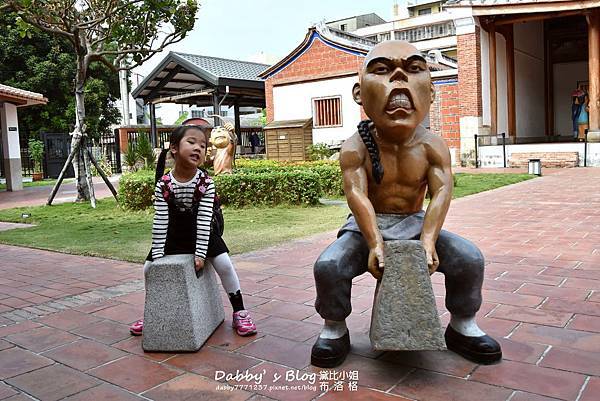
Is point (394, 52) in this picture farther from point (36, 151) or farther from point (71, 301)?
point (36, 151)

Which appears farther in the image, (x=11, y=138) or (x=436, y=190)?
(x=11, y=138)

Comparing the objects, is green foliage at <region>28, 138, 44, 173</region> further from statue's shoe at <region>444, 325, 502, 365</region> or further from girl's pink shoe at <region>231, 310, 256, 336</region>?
statue's shoe at <region>444, 325, 502, 365</region>

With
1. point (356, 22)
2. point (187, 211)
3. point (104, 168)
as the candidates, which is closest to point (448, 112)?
point (104, 168)

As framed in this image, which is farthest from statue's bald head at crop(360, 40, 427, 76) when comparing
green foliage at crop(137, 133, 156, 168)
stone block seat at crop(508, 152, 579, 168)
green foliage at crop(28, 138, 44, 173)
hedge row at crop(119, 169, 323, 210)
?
green foliage at crop(28, 138, 44, 173)

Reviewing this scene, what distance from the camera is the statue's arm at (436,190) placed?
2.67 metres

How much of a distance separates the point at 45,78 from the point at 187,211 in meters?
25.6

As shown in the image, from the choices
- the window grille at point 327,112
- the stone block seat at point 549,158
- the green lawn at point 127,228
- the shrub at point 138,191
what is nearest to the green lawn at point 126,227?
the green lawn at point 127,228

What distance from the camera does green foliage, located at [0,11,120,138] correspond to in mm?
25547

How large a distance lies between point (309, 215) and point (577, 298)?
5414mm

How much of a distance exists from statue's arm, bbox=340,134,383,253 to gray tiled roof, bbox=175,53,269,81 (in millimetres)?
17251

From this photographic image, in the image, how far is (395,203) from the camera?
288 centimetres

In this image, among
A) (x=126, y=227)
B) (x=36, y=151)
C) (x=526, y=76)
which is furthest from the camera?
(x=36, y=151)

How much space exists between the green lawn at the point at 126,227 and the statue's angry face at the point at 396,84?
358 cm

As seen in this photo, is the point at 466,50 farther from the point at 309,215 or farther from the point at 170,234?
the point at 170,234
